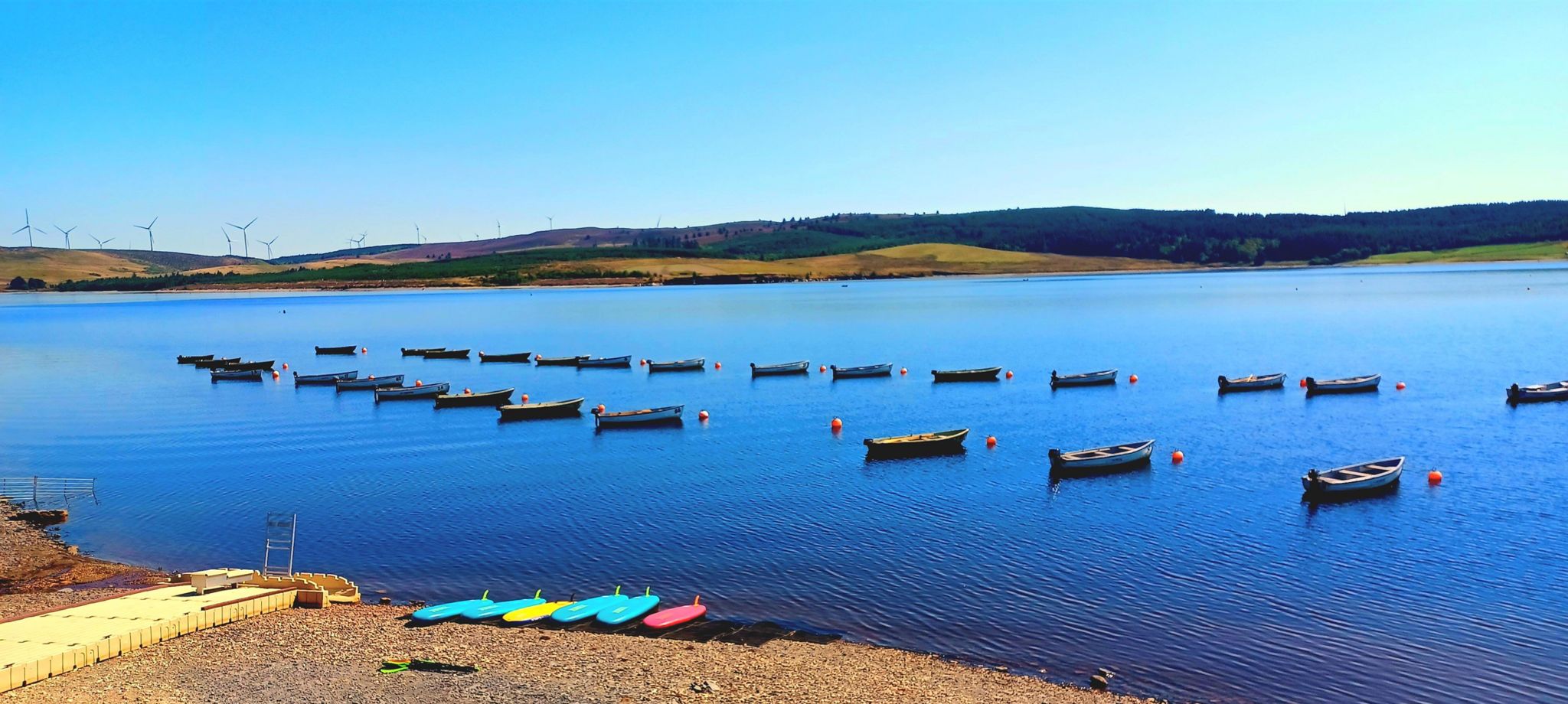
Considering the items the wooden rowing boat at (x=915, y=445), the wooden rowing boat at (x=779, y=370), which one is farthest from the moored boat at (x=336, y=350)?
the wooden rowing boat at (x=915, y=445)

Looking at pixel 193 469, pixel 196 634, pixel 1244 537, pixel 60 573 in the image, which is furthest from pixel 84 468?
pixel 1244 537

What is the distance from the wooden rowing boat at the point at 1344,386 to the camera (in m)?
59.8

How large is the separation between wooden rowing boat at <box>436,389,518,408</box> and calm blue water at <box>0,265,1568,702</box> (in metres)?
1.31

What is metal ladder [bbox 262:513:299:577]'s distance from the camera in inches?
1067

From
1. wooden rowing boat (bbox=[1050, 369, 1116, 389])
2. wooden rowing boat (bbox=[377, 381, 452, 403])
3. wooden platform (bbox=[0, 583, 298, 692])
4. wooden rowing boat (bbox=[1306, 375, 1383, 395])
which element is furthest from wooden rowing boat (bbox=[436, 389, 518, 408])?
wooden rowing boat (bbox=[1306, 375, 1383, 395])

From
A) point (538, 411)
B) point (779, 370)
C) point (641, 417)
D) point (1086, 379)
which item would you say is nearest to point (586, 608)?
point (641, 417)

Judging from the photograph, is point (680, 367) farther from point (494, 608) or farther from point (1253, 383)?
point (494, 608)

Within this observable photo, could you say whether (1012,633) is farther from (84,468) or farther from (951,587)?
(84,468)

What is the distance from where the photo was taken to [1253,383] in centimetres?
6184

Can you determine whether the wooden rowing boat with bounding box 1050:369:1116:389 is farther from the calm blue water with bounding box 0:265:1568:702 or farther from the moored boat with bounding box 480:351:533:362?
the moored boat with bounding box 480:351:533:362

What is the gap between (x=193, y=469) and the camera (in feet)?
144

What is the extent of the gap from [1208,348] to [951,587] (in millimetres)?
67963

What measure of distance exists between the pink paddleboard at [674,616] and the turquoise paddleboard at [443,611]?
4.04m

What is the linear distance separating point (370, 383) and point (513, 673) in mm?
57838
